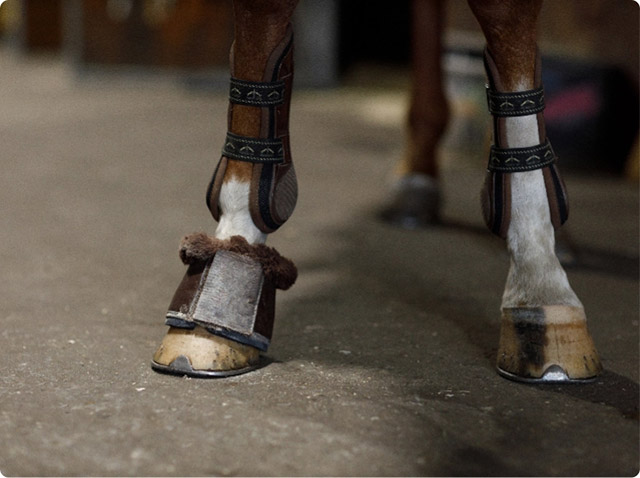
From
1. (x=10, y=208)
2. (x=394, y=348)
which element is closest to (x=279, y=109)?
(x=394, y=348)

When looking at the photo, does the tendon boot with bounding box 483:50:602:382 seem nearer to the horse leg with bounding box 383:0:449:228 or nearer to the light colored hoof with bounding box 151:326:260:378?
the light colored hoof with bounding box 151:326:260:378

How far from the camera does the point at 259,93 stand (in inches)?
41.6

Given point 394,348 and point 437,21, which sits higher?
point 437,21

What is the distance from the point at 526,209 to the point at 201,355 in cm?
40

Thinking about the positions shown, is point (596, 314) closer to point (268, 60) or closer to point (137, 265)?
point (268, 60)

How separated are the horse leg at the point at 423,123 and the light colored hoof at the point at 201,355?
3.10 feet

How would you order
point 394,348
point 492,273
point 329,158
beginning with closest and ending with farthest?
1. point 394,348
2. point 492,273
3. point 329,158

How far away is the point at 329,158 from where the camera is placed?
278cm

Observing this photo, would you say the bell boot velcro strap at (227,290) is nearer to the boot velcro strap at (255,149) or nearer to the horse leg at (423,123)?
the boot velcro strap at (255,149)

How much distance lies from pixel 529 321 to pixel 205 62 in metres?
3.97

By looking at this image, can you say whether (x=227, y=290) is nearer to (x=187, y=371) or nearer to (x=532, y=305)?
(x=187, y=371)

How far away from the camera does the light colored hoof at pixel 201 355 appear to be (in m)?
1.02

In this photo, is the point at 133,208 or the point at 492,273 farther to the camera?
the point at 133,208

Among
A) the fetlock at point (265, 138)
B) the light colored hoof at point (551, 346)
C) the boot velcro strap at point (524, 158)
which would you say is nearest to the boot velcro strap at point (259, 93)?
the fetlock at point (265, 138)
